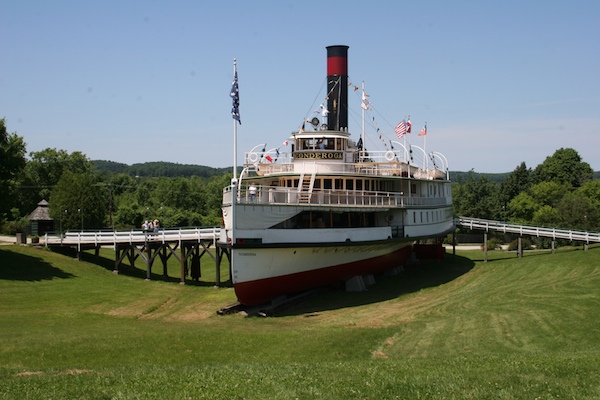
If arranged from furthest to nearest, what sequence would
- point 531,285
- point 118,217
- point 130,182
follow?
point 130,182 → point 118,217 → point 531,285

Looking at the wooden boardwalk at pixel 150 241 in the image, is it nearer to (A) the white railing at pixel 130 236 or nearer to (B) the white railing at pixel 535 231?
(A) the white railing at pixel 130 236

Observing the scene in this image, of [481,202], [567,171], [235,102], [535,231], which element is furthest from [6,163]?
[567,171]

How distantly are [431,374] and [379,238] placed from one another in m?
23.6

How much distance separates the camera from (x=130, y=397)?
47.9ft

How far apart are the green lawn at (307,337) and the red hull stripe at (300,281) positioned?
40.1 inches

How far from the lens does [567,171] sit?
10775 centimetres

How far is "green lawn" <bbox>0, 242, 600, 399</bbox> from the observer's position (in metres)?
15.5

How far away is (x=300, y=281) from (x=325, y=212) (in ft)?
→ 13.6

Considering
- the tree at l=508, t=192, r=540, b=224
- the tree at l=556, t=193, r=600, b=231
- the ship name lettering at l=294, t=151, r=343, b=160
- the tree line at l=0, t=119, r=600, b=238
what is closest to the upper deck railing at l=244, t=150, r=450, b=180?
the ship name lettering at l=294, t=151, r=343, b=160

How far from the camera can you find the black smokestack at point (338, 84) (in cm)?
5081

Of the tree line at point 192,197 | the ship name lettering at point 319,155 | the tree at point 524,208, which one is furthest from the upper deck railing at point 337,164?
the tree at point 524,208

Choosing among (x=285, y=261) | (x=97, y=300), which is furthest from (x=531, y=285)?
(x=97, y=300)

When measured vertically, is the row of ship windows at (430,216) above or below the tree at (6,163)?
below

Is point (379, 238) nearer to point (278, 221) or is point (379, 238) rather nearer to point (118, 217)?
point (278, 221)
